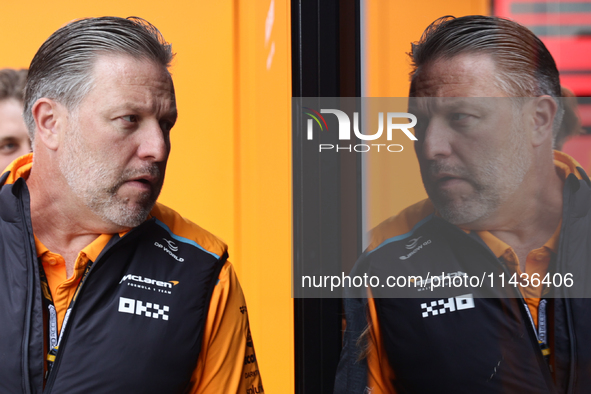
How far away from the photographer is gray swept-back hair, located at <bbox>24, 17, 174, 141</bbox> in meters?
1.50

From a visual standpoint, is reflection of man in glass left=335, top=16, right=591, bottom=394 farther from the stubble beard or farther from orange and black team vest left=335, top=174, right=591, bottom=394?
the stubble beard

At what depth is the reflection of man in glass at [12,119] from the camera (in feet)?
5.11

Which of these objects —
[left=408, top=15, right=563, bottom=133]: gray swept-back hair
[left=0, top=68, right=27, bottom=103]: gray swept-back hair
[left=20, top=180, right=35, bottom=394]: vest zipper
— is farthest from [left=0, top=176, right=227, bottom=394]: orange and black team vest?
[left=408, top=15, right=563, bottom=133]: gray swept-back hair

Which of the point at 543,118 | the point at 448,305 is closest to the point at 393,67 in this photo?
the point at 543,118

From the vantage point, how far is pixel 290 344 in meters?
1.64

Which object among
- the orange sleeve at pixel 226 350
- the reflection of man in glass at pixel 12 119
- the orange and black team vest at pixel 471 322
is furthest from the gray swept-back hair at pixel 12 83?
the orange and black team vest at pixel 471 322

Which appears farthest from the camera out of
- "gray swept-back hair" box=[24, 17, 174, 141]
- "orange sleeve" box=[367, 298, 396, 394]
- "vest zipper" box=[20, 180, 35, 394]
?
"orange sleeve" box=[367, 298, 396, 394]

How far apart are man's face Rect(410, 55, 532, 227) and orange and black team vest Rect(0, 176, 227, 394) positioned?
0.74 metres

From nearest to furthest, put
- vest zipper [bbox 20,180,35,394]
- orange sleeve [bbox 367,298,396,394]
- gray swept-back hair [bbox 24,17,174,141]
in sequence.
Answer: vest zipper [bbox 20,180,35,394]
gray swept-back hair [bbox 24,17,174,141]
orange sleeve [bbox 367,298,396,394]

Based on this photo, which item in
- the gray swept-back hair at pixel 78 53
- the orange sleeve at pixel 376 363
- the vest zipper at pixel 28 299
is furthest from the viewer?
the orange sleeve at pixel 376 363

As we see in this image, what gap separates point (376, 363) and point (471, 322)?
310mm

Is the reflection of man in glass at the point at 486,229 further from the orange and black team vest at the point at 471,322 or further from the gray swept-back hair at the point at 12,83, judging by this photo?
the gray swept-back hair at the point at 12,83

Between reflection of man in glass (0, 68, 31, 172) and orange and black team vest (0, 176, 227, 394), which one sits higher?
reflection of man in glass (0, 68, 31, 172)

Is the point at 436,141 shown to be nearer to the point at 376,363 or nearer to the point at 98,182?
the point at 376,363
